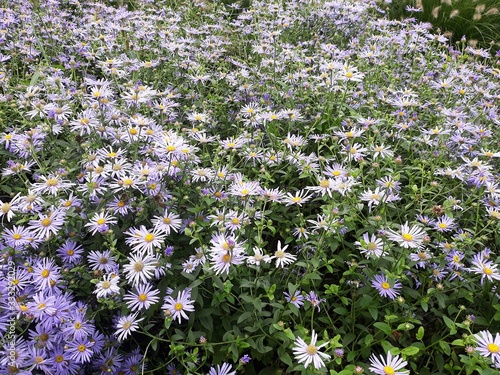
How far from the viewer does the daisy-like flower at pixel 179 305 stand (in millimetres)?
1577

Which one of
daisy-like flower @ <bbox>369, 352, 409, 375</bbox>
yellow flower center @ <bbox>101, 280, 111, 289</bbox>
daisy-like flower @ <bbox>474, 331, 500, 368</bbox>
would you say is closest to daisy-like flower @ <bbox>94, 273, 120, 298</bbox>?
yellow flower center @ <bbox>101, 280, 111, 289</bbox>

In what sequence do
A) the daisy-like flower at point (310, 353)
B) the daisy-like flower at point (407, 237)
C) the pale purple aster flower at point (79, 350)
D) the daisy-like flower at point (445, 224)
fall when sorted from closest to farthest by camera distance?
the daisy-like flower at point (310, 353)
the pale purple aster flower at point (79, 350)
the daisy-like flower at point (407, 237)
the daisy-like flower at point (445, 224)

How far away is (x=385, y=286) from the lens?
1.72 metres

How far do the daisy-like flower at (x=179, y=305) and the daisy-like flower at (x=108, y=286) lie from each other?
18 centimetres

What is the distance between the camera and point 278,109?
2.76m

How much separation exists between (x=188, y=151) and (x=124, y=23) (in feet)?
7.45

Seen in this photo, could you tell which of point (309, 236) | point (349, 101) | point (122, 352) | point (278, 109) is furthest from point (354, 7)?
point (122, 352)

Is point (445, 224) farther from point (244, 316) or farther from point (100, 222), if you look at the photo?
point (100, 222)

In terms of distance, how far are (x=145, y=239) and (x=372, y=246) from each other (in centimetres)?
89

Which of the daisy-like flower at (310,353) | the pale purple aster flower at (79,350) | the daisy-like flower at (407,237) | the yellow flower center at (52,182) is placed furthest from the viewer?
the yellow flower center at (52,182)

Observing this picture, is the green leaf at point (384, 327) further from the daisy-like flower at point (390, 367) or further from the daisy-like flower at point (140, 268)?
the daisy-like flower at point (140, 268)

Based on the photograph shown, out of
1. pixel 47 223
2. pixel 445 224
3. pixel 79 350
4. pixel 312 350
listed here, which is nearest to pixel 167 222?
pixel 47 223

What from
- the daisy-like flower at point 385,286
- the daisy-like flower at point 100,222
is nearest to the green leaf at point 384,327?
the daisy-like flower at point 385,286

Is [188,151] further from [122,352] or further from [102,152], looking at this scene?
[122,352]
